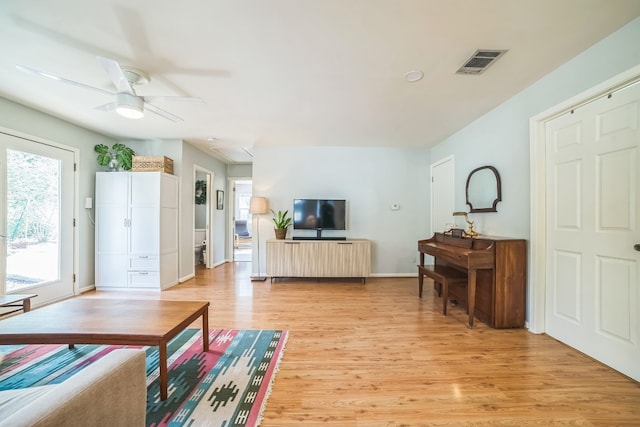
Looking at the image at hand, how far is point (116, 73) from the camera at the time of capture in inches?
72.5

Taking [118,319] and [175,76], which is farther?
[175,76]

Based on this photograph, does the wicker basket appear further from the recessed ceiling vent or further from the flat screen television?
the recessed ceiling vent

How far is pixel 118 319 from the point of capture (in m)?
1.78

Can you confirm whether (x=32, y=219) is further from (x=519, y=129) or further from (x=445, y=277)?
(x=519, y=129)

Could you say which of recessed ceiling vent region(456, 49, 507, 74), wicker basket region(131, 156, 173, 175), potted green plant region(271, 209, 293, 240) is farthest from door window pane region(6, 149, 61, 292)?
recessed ceiling vent region(456, 49, 507, 74)

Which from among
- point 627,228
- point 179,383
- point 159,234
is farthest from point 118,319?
point 627,228

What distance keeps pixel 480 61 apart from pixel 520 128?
1018 mm

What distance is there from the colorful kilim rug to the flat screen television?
2347mm

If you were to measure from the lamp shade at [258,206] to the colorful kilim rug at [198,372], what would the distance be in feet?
7.74

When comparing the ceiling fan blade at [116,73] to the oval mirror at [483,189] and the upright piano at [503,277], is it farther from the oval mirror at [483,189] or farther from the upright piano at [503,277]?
the oval mirror at [483,189]

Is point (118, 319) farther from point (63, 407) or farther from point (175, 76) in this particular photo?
point (175, 76)

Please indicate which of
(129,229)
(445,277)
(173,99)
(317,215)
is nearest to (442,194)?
(445,277)

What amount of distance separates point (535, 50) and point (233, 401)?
3342mm

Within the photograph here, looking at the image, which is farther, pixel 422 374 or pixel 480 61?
pixel 480 61
